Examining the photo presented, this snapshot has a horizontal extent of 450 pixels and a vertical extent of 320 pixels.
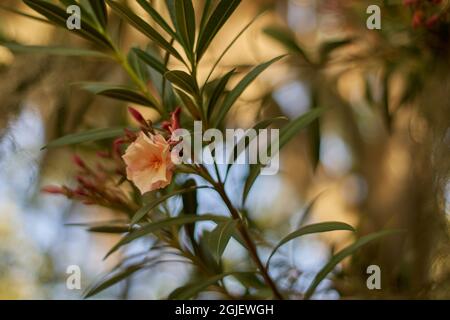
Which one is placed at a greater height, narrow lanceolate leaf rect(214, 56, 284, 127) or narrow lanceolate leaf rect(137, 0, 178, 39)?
narrow lanceolate leaf rect(137, 0, 178, 39)

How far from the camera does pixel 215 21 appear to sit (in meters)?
0.91

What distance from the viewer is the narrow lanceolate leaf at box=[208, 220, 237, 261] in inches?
33.2

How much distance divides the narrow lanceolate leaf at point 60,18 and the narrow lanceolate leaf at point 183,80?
0.19 meters

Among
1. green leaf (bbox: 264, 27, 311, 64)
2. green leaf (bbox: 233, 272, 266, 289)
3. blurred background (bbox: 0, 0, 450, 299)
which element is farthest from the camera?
green leaf (bbox: 264, 27, 311, 64)

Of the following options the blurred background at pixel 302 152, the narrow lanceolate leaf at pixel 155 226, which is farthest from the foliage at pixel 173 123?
the blurred background at pixel 302 152

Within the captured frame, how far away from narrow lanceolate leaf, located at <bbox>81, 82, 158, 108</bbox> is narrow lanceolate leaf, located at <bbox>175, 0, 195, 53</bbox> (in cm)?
13

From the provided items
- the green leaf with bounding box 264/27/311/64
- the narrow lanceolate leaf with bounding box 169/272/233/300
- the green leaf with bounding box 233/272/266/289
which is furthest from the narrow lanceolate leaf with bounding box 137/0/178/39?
the green leaf with bounding box 264/27/311/64

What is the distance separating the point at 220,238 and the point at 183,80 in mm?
208

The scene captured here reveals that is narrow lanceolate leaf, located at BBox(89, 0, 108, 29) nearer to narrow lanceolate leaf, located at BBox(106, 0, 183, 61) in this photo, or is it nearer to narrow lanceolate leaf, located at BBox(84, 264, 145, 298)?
narrow lanceolate leaf, located at BBox(106, 0, 183, 61)

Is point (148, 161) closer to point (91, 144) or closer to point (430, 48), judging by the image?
point (91, 144)

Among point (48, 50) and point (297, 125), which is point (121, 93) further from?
point (297, 125)

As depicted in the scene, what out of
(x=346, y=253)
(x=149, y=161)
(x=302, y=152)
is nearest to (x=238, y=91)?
(x=149, y=161)

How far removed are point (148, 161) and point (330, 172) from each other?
5.24ft

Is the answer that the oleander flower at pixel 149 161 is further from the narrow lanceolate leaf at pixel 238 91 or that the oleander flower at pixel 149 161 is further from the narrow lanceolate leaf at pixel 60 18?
the narrow lanceolate leaf at pixel 60 18
